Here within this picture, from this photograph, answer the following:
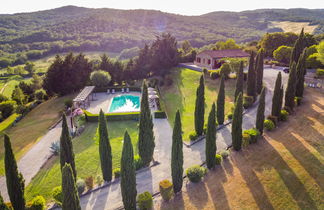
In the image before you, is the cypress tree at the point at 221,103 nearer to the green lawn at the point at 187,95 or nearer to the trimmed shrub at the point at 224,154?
the green lawn at the point at 187,95

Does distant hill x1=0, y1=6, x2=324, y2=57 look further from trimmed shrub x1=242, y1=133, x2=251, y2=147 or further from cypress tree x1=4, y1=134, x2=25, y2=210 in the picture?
cypress tree x1=4, y1=134, x2=25, y2=210

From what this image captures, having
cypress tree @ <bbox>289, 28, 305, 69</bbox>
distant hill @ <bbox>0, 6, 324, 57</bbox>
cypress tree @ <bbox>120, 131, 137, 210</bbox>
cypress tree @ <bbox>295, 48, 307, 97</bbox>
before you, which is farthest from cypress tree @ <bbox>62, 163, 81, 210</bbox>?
distant hill @ <bbox>0, 6, 324, 57</bbox>

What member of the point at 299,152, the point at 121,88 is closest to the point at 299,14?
the point at 121,88

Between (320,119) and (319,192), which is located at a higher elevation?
(320,119)

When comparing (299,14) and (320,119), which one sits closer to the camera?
(320,119)

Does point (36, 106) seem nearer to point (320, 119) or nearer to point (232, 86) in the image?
point (232, 86)

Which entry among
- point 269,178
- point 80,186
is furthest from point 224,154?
point 80,186

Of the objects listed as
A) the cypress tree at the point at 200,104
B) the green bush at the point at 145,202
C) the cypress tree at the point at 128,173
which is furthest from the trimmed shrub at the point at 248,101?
the cypress tree at the point at 128,173
